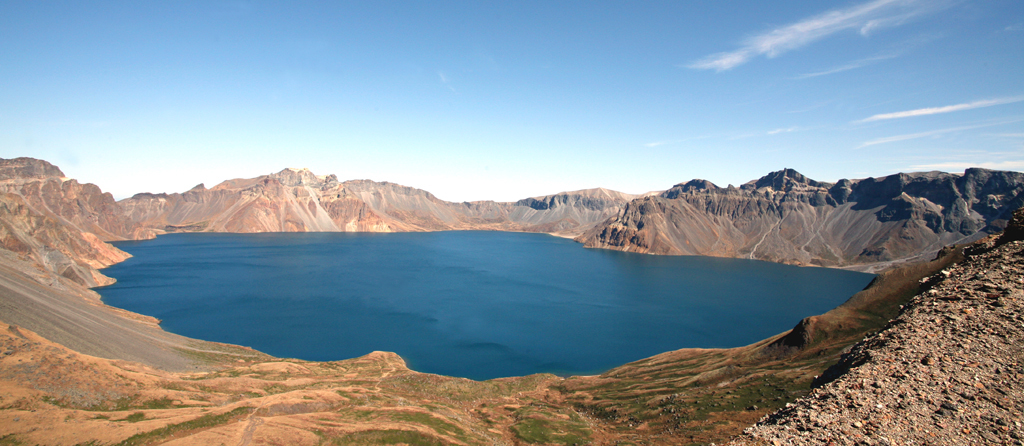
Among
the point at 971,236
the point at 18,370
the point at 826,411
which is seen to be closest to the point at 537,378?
the point at 826,411

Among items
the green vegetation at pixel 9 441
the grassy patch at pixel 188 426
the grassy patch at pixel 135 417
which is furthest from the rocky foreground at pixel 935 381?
the green vegetation at pixel 9 441

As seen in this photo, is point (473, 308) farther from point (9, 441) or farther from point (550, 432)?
point (9, 441)

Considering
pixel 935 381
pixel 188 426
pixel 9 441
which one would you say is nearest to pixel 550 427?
pixel 188 426

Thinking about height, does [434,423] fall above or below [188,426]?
Result: below

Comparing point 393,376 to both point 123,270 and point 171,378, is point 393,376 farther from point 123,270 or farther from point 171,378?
point 123,270

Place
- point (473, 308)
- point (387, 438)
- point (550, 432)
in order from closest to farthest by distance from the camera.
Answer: point (387, 438)
point (550, 432)
point (473, 308)

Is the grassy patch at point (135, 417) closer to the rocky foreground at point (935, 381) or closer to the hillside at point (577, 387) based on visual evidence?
the hillside at point (577, 387)
